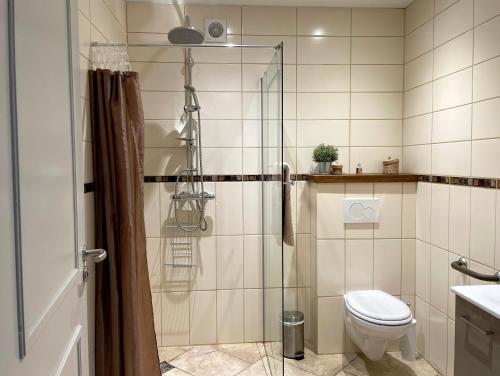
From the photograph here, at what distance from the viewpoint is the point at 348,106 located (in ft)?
9.32

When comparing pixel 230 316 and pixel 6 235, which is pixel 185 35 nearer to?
pixel 6 235

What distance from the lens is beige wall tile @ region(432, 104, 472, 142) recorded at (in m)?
2.13

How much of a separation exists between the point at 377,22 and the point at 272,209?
5.52 feet

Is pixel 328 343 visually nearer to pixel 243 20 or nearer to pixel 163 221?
pixel 163 221

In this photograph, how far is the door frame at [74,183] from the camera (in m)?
0.74

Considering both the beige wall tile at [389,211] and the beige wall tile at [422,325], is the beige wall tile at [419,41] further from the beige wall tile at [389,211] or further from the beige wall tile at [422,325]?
the beige wall tile at [422,325]

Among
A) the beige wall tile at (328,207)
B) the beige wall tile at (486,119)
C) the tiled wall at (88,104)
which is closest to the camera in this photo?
the tiled wall at (88,104)

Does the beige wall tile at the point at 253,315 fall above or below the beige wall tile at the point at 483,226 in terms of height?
below

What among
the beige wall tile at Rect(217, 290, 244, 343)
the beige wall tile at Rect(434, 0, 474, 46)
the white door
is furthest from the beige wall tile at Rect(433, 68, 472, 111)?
the white door

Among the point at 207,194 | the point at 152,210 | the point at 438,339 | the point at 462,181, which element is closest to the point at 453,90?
the point at 462,181

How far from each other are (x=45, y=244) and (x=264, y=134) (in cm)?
→ 187

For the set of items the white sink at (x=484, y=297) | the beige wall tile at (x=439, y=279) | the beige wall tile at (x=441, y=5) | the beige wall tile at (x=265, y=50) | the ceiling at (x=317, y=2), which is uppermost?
the ceiling at (x=317, y=2)

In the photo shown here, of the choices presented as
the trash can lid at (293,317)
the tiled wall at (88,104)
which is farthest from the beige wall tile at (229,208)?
the tiled wall at (88,104)

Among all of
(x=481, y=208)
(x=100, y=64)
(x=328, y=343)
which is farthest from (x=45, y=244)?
(x=328, y=343)
